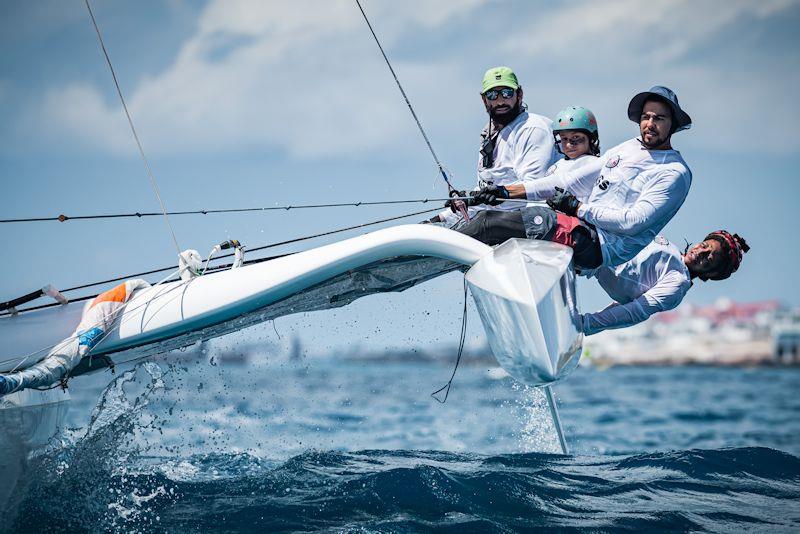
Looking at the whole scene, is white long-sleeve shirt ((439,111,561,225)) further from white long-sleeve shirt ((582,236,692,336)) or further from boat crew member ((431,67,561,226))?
white long-sleeve shirt ((582,236,692,336))

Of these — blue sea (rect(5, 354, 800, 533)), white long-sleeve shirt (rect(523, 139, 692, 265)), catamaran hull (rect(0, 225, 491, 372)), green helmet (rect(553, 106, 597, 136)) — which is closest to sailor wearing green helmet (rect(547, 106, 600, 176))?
green helmet (rect(553, 106, 597, 136))

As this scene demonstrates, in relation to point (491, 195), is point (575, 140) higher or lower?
higher

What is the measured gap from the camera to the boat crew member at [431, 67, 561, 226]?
15.5 ft

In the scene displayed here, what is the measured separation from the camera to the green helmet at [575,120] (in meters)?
4.61

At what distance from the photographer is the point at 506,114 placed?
190 inches

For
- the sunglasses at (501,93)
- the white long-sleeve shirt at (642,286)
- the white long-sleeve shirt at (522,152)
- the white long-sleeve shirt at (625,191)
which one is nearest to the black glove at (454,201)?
the white long-sleeve shirt at (522,152)

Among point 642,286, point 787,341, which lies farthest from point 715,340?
point 642,286

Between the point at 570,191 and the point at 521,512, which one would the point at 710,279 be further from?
the point at 521,512

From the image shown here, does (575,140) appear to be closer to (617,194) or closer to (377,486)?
(617,194)

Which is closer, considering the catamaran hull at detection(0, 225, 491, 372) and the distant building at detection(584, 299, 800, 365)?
the catamaran hull at detection(0, 225, 491, 372)

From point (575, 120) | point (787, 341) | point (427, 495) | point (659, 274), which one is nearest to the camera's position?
point (427, 495)

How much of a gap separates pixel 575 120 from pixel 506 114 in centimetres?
44

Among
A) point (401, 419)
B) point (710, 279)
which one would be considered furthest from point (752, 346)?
point (710, 279)

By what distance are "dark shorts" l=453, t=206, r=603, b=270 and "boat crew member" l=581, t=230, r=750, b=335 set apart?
1.36 ft
